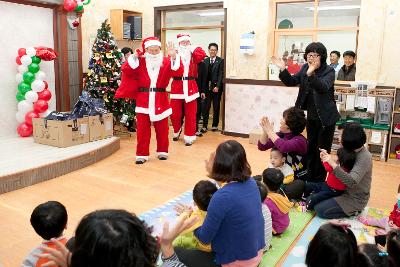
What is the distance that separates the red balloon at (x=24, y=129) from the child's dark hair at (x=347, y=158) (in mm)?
4342

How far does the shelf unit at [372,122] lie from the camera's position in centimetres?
520

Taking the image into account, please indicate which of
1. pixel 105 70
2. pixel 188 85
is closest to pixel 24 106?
pixel 105 70

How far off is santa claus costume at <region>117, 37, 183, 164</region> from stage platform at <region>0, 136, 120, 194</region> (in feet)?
2.06

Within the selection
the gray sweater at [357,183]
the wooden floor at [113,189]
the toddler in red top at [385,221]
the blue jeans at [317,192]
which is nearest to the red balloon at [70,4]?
the wooden floor at [113,189]

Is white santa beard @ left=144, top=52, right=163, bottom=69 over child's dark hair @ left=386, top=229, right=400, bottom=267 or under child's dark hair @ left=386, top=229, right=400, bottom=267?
over

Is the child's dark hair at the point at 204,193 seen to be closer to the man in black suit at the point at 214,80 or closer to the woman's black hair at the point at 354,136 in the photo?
the woman's black hair at the point at 354,136

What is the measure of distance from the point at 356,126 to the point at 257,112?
3599 millimetres

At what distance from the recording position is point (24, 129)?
5547 millimetres

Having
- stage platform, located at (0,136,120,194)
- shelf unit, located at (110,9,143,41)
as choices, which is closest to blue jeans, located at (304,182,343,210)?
stage platform, located at (0,136,120,194)

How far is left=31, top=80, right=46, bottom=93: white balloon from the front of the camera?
542 cm

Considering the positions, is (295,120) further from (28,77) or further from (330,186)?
(28,77)

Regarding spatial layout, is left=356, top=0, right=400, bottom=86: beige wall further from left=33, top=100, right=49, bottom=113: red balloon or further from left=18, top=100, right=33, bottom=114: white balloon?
left=18, top=100, right=33, bottom=114: white balloon

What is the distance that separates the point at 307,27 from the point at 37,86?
423 centimetres

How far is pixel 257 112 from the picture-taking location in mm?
6516
